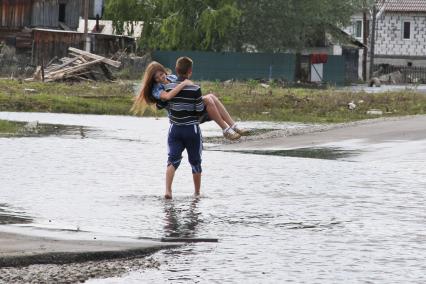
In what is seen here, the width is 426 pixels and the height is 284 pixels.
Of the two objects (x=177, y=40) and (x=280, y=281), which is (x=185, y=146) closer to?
(x=280, y=281)

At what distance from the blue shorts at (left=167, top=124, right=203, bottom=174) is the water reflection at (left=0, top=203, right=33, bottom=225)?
91.0 inches

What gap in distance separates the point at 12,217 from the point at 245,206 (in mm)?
2742

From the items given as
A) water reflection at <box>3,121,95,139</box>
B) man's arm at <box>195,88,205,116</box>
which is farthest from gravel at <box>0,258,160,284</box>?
water reflection at <box>3,121,95,139</box>

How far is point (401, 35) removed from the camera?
330 feet

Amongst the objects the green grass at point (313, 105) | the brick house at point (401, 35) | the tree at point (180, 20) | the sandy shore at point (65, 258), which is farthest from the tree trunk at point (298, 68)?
the sandy shore at point (65, 258)

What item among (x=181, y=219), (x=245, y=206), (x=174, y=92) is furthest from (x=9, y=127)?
(x=181, y=219)

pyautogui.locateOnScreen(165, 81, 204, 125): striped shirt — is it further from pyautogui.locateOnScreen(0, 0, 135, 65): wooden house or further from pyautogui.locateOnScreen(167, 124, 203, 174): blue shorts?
pyautogui.locateOnScreen(0, 0, 135, 65): wooden house

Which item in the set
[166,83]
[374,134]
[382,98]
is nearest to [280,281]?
[166,83]

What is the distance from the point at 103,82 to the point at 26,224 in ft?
137

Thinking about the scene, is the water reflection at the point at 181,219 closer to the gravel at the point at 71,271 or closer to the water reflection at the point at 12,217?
the water reflection at the point at 12,217

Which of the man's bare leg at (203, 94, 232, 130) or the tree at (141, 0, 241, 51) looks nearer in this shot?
the man's bare leg at (203, 94, 232, 130)

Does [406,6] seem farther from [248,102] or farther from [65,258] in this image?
[65,258]

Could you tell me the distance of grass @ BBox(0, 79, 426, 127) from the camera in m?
33.7

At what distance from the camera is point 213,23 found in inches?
2670
